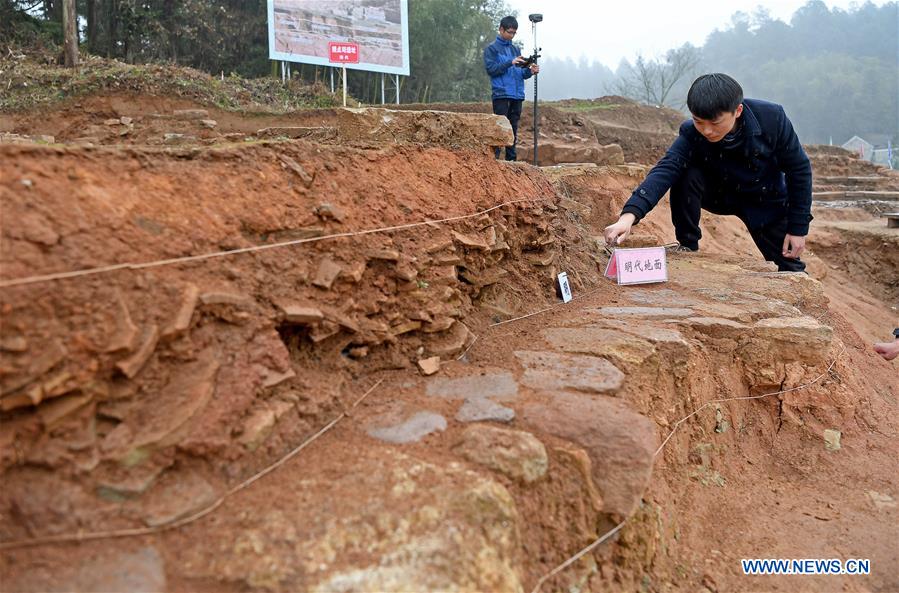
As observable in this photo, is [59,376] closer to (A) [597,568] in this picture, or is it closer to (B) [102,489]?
(B) [102,489]

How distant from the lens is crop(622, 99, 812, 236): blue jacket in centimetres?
385

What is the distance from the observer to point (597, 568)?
196cm

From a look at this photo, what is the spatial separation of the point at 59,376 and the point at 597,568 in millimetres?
1668

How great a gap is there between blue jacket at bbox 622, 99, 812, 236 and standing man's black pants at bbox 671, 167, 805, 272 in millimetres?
39

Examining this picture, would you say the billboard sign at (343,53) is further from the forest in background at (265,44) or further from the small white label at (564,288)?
the forest in background at (265,44)

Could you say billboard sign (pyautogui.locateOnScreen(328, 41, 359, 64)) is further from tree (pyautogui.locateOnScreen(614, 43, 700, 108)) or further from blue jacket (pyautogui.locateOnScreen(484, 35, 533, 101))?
tree (pyautogui.locateOnScreen(614, 43, 700, 108))

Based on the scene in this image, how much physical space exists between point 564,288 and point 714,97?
1402 mm

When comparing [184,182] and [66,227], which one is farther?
[184,182]

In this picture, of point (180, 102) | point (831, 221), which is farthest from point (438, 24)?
point (831, 221)

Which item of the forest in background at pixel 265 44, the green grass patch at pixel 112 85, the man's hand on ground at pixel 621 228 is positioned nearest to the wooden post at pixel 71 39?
the green grass patch at pixel 112 85

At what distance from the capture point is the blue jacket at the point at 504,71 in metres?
6.30

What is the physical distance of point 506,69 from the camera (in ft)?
20.7

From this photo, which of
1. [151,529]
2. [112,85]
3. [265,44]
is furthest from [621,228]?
[265,44]

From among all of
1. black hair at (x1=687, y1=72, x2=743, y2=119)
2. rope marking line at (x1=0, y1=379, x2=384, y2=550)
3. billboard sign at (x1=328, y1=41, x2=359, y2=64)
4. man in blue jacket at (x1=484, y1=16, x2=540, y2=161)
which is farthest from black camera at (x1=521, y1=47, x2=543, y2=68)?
rope marking line at (x1=0, y1=379, x2=384, y2=550)
